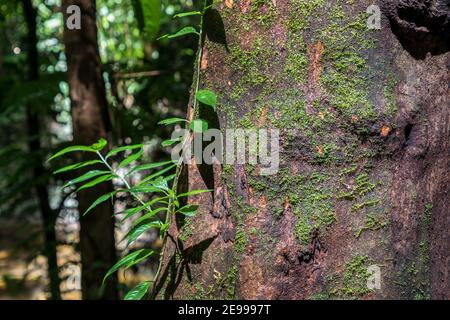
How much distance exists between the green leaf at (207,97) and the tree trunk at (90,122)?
1123 mm

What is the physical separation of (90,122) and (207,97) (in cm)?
117

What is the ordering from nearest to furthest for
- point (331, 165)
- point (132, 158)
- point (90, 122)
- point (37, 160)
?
1. point (331, 165)
2. point (132, 158)
3. point (90, 122)
4. point (37, 160)

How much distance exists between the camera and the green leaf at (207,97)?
1236 millimetres

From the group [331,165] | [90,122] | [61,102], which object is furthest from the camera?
[61,102]

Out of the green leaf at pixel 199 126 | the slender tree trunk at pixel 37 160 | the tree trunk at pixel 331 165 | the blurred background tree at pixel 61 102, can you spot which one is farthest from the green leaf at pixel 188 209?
the slender tree trunk at pixel 37 160

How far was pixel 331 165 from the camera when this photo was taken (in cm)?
121

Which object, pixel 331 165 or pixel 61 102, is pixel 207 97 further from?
pixel 61 102

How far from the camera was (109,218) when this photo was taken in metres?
2.35

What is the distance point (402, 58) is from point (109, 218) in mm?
1502

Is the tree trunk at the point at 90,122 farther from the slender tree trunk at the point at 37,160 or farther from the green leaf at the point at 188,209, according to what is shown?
the green leaf at the point at 188,209

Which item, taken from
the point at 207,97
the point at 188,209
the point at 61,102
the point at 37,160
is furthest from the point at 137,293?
the point at 61,102

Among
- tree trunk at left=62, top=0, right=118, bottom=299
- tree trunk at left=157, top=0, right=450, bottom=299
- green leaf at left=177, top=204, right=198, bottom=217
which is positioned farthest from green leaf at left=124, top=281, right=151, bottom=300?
tree trunk at left=62, top=0, right=118, bottom=299

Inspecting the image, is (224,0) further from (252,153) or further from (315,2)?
(252,153)
